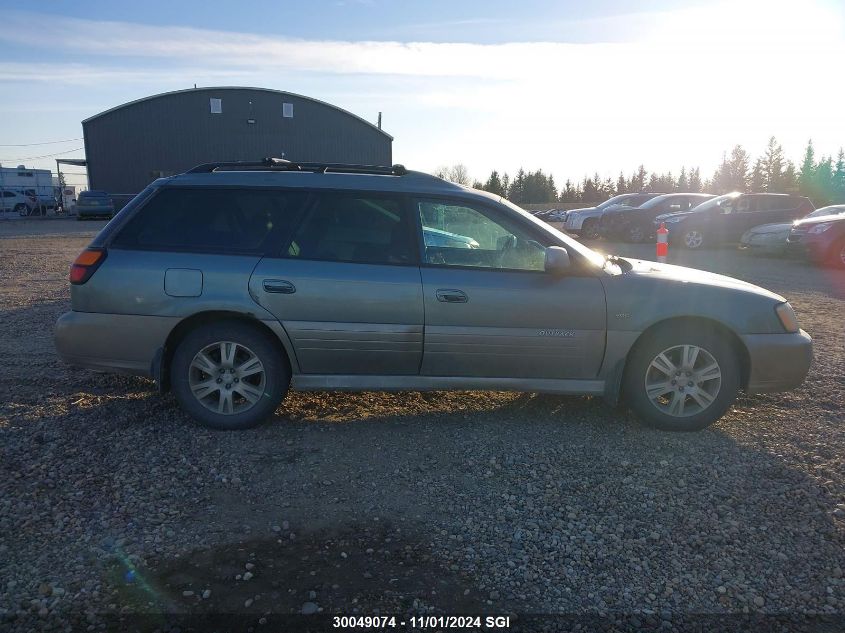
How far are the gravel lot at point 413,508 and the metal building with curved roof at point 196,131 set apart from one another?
36.8m

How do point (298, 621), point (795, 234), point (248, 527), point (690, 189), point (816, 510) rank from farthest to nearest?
1. point (690, 189)
2. point (795, 234)
3. point (816, 510)
4. point (248, 527)
5. point (298, 621)

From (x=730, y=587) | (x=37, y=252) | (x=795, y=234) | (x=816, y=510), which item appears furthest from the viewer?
(x=37, y=252)

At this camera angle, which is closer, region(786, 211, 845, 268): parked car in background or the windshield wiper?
the windshield wiper

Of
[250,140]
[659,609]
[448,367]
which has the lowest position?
[659,609]

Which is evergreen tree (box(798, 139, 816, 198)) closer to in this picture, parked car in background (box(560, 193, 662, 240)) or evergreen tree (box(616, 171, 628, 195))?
evergreen tree (box(616, 171, 628, 195))

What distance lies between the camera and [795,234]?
49.7 ft

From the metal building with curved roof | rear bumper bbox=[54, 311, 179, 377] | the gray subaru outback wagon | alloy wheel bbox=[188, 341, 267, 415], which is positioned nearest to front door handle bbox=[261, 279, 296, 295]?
the gray subaru outback wagon

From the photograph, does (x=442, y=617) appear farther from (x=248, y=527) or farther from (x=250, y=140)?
(x=250, y=140)

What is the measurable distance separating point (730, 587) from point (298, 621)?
181 cm

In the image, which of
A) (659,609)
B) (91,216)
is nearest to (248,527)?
(659,609)

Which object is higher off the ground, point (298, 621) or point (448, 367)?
point (448, 367)

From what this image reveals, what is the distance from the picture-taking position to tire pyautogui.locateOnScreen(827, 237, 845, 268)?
47.1ft

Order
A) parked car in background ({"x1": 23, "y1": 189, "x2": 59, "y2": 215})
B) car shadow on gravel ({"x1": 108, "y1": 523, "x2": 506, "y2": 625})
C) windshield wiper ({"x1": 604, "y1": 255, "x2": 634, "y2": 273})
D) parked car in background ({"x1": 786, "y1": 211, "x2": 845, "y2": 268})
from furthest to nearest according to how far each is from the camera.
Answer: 1. parked car in background ({"x1": 23, "y1": 189, "x2": 59, "y2": 215})
2. parked car in background ({"x1": 786, "y1": 211, "x2": 845, "y2": 268})
3. windshield wiper ({"x1": 604, "y1": 255, "x2": 634, "y2": 273})
4. car shadow on gravel ({"x1": 108, "y1": 523, "x2": 506, "y2": 625})

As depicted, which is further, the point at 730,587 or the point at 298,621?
the point at 730,587
